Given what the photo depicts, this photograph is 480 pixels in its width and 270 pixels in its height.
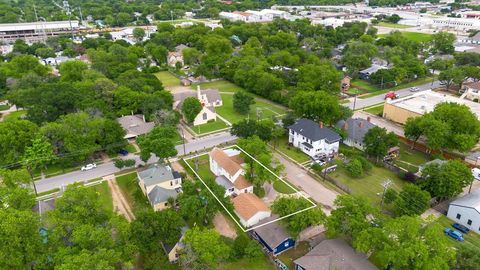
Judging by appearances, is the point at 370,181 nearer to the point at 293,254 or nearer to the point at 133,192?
the point at 293,254

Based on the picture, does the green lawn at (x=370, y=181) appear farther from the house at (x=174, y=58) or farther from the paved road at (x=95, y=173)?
Answer: the house at (x=174, y=58)

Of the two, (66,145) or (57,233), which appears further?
(66,145)

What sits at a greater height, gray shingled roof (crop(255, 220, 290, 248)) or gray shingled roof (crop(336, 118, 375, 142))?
gray shingled roof (crop(336, 118, 375, 142))

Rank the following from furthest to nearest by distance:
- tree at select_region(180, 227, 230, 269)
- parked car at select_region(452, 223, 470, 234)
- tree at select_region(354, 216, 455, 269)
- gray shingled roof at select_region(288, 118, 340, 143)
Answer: gray shingled roof at select_region(288, 118, 340, 143) → parked car at select_region(452, 223, 470, 234) → tree at select_region(180, 227, 230, 269) → tree at select_region(354, 216, 455, 269)

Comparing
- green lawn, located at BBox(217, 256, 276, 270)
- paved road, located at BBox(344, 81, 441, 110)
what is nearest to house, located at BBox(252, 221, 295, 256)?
green lawn, located at BBox(217, 256, 276, 270)

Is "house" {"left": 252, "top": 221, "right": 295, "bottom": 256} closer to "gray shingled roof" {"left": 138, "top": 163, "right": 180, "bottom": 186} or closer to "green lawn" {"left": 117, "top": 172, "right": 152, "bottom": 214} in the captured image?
"gray shingled roof" {"left": 138, "top": 163, "right": 180, "bottom": 186}

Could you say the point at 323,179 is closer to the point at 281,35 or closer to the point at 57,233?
the point at 57,233

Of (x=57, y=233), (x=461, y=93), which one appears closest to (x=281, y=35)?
(x=461, y=93)
